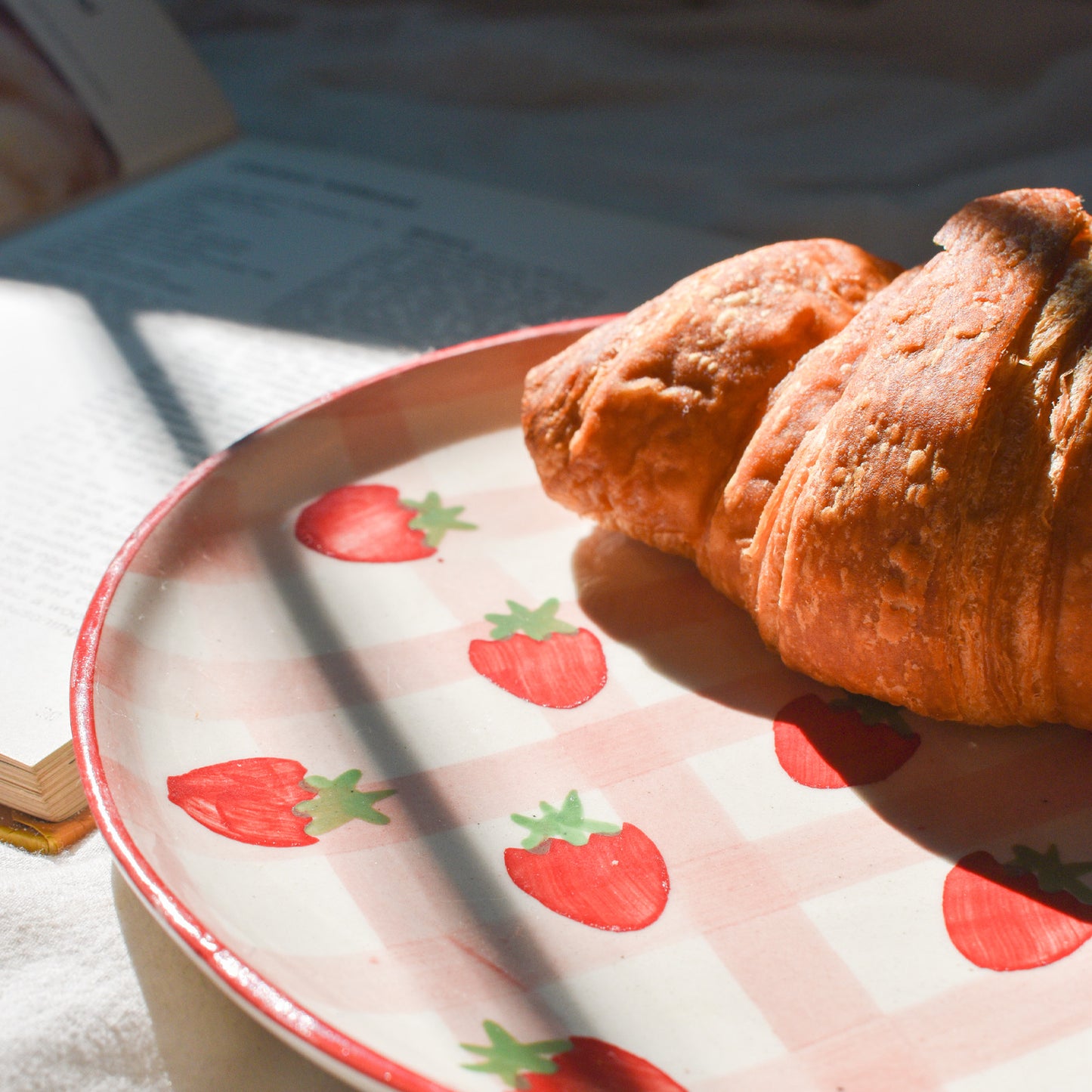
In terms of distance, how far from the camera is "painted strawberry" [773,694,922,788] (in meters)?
0.83

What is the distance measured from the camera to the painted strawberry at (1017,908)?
26.9 inches

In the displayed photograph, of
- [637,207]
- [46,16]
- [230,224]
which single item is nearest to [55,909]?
[230,224]

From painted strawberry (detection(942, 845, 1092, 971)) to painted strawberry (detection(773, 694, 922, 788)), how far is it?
0.10m

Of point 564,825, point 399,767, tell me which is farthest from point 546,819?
point 399,767

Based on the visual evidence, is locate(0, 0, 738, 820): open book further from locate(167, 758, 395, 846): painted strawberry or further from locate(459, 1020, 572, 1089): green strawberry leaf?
locate(459, 1020, 572, 1089): green strawberry leaf

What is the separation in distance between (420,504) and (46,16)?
156 cm

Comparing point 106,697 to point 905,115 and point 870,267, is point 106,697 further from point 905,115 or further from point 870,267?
point 905,115

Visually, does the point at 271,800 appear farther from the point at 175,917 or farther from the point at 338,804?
the point at 175,917

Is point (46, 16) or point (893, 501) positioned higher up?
point (46, 16)

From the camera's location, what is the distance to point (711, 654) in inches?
37.5

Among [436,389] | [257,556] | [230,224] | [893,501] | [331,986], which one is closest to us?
[331,986]

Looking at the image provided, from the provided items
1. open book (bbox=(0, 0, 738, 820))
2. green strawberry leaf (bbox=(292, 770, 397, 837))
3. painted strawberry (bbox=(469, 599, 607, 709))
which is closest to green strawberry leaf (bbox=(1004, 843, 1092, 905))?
painted strawberry (bbox=(469, 599, 607, 709))

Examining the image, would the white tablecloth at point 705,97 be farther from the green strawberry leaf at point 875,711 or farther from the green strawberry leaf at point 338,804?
the green strawberry leaf at point 338,804

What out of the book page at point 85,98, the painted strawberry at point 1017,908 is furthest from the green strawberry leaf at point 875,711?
the book page at point 85,98
